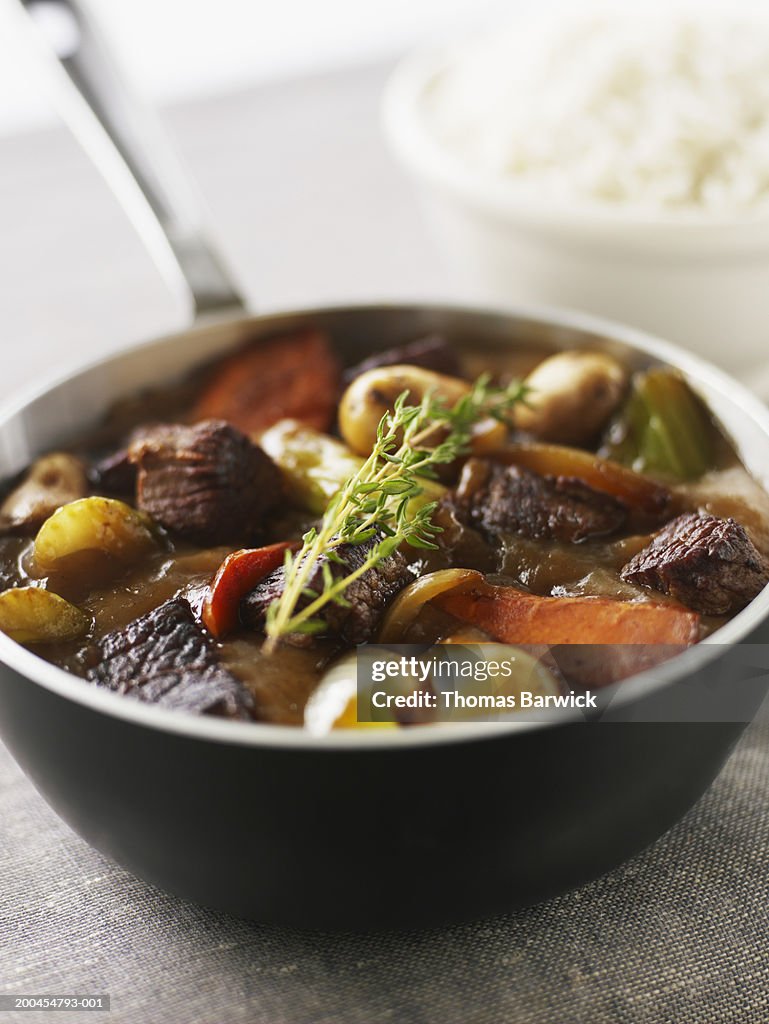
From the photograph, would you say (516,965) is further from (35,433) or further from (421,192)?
(421,192)

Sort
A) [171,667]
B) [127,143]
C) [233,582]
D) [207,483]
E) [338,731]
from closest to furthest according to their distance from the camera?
[338,731]
[171,667]
[233,582]
[207,483]
[127,143]

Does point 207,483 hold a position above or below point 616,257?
above

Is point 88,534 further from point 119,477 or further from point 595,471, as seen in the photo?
point 595,471

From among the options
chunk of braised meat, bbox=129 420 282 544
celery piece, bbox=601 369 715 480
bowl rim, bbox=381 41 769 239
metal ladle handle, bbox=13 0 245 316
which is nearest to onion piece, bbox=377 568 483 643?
chunk of braised meat, bbox=129 420 282 544

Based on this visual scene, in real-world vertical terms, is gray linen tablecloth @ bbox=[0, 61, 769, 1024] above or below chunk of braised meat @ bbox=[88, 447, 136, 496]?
below

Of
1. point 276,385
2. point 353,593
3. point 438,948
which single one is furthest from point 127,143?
point 438,948

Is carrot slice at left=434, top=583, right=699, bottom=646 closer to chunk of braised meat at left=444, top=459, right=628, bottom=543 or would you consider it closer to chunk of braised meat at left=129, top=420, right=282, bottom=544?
chunk of braised meat at left=444, top=459, right=628, bottom=543
